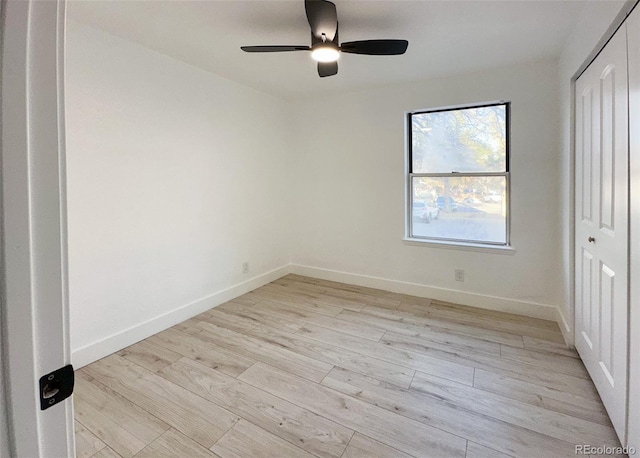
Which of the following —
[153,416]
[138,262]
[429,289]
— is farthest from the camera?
[429,289]

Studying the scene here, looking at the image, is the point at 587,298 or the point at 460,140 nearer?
the point at 587,298

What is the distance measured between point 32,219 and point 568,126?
10.2 ft

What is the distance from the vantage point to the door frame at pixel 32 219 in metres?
0.44

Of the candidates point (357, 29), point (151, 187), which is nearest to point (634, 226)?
point (357, 29)

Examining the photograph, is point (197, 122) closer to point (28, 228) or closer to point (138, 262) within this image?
point (138, 262)

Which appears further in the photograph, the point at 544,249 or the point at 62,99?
the point at 544,249

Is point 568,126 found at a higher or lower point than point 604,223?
higher

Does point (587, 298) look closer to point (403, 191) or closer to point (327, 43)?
point (403, 191)

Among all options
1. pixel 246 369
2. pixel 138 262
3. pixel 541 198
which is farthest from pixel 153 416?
Answer: pixel 541 198

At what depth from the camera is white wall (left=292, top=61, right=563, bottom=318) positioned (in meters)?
2.86

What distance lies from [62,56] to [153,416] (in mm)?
1906

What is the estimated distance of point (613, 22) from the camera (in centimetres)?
155

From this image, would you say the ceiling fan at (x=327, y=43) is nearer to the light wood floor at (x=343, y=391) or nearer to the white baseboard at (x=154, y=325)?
the light wood floor at (x=343, y=391)

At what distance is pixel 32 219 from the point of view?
47cm
